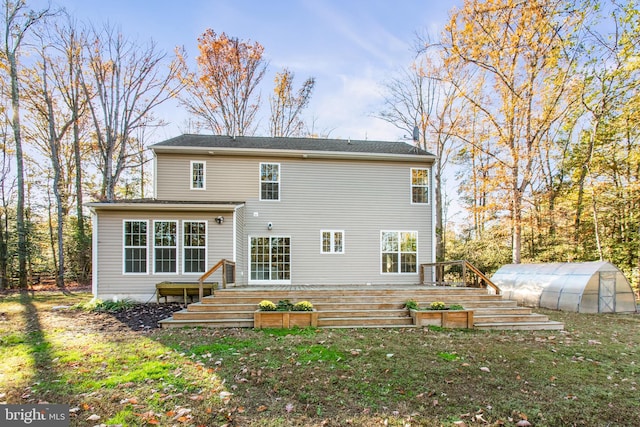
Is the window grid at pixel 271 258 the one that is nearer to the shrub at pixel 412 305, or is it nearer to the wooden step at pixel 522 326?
the shrub at pixel 412 305

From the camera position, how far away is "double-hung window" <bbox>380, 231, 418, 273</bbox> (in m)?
12.7

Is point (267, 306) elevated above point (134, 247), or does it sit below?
below

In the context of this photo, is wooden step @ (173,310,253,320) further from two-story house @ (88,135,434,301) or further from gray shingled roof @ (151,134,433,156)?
gray shingled roof @ (151,134,433,156)

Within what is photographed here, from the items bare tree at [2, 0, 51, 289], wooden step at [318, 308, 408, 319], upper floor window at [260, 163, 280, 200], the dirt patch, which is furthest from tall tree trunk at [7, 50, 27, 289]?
wooden step at [318, 308, 408, 319]

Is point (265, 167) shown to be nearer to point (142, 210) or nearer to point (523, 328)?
point (142, 210)

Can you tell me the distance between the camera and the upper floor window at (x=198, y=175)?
12.4 meters

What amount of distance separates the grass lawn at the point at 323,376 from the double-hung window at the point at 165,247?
3307mm

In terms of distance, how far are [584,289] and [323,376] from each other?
1027cm

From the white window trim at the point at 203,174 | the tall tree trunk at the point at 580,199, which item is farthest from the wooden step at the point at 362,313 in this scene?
the tall tree trunk at the point at 580,199

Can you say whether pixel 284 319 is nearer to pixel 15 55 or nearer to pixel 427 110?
pixel 427 110

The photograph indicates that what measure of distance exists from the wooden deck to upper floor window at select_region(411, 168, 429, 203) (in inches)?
173

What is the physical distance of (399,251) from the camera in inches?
505

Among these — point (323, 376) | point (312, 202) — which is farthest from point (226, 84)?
point (323, 376)

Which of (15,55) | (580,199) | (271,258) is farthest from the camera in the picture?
(580,199)
